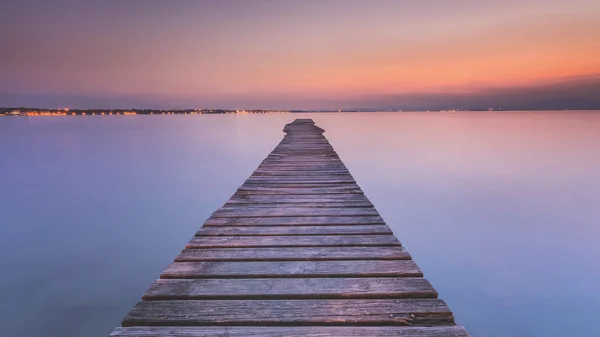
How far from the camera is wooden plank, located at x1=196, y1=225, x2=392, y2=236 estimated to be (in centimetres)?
352

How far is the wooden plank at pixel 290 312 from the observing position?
204 centimetres

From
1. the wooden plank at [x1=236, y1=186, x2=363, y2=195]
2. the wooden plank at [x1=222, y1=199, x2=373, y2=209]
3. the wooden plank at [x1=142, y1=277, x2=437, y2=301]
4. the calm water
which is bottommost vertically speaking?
the calm water

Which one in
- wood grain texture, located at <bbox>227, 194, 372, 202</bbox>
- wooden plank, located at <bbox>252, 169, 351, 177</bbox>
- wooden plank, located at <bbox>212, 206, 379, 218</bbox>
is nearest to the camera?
wooden plank, located at <bbox>212, 206, 379, 218</bbox>

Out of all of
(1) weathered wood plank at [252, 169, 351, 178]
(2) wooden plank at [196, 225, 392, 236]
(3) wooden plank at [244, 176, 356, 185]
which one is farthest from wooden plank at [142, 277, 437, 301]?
(1) weathered wood plank at [252, 169, 351, 178]

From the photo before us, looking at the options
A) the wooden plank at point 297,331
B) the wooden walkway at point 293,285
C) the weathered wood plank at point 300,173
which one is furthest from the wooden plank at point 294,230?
the weathered wood plank at point 300,173

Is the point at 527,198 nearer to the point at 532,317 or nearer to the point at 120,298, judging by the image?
the point at 532,317

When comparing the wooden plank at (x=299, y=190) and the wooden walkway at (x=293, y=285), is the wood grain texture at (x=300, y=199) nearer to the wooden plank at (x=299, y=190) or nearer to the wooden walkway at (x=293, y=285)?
the wooden plank at (x=299, y=190)

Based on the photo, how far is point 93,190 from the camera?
12039 millimetres

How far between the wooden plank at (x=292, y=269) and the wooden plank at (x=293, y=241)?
38 cm

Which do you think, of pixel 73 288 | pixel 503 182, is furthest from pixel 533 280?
pixel 503 182

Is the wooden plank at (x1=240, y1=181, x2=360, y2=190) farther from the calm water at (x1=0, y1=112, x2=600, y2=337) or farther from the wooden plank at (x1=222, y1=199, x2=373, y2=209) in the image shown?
the calm water at (x1=0, y1=112, x2=600, y2=337)

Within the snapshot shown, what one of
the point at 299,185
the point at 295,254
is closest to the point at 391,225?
the point at 299,185

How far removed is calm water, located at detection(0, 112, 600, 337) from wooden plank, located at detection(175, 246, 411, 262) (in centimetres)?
262

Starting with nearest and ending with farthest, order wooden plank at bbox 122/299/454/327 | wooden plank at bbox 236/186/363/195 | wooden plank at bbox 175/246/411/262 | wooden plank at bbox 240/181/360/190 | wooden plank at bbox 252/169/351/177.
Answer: wooden plank at bbox 122/299/454/327 → wooden plank at bbox 175/246/411/262 → wooden plank at bbox 236/186/363/195 → wooden plank at bbox 240/181/360/190 → wooden plank at bbox 252/169/351/177
